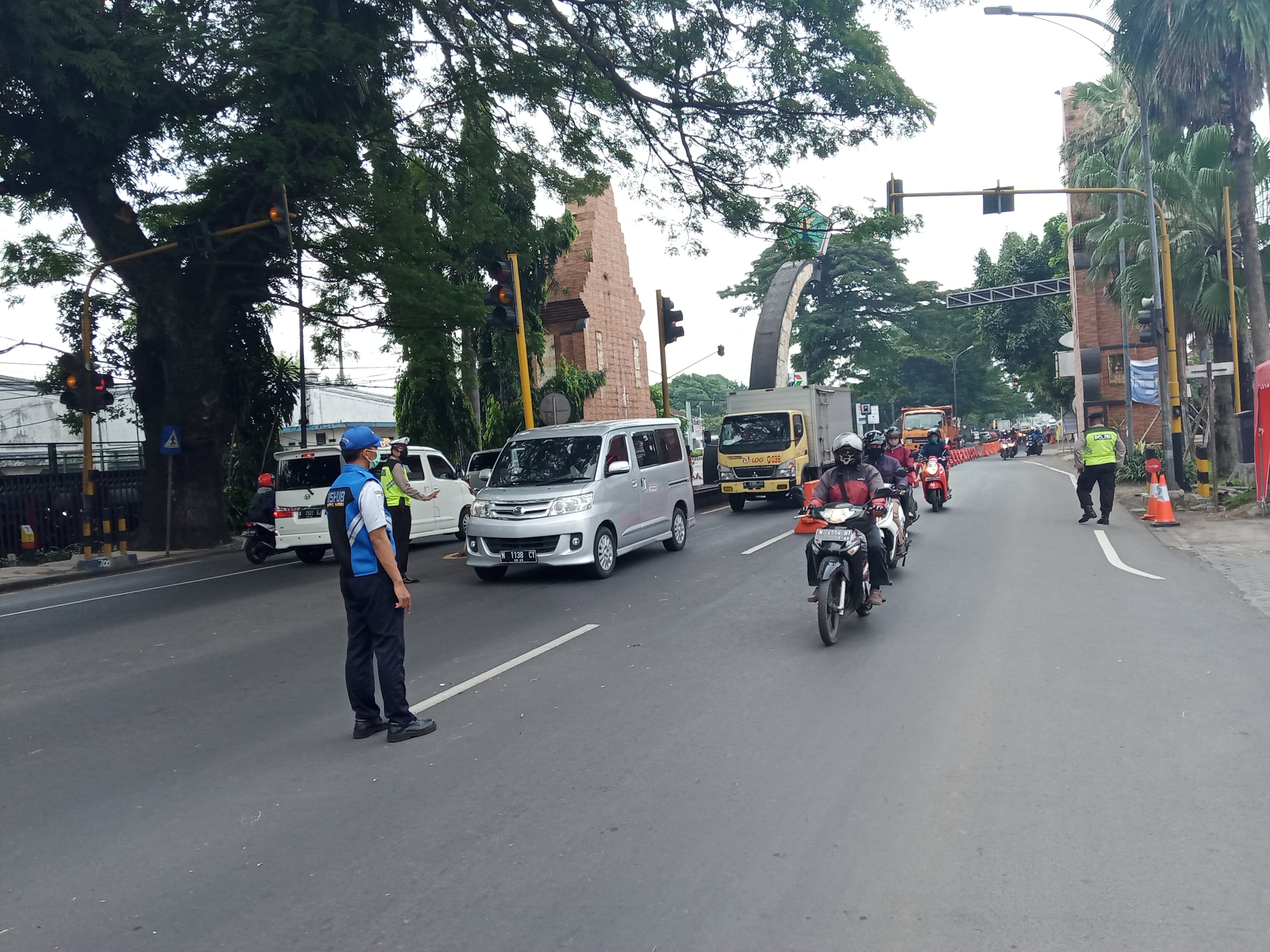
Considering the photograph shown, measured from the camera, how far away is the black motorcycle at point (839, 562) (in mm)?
8250

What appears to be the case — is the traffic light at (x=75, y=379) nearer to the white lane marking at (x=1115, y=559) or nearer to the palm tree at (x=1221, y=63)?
the white lane marking at (x=1115, y=559)

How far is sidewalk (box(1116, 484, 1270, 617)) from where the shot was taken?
1064 centimetres

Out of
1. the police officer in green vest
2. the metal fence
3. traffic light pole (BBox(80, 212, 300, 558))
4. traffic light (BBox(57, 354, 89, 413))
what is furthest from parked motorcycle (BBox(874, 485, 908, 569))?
the metal fence

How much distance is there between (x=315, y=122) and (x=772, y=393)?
11774mm

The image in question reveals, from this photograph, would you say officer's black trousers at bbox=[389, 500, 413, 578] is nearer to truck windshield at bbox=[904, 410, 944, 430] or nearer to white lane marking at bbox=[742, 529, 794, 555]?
white lane marking at bbox=[742, 529, 794, 555]

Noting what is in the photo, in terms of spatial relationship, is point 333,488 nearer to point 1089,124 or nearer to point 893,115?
point 893,115

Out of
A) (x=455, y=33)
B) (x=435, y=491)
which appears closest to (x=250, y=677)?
(x=435, y=491)

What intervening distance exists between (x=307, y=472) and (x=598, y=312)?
2762 centimetres

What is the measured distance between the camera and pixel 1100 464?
16.3 m

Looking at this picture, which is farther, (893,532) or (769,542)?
(769,542)

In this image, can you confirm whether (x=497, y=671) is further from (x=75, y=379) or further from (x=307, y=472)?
(x=75, y=379)

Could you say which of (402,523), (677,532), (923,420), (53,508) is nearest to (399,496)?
(402,523)

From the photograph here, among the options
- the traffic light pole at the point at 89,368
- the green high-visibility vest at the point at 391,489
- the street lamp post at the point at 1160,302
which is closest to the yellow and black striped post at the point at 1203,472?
the street lamp post at the point at 1160,302

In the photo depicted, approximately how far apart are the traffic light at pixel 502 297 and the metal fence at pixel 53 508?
339 inches
